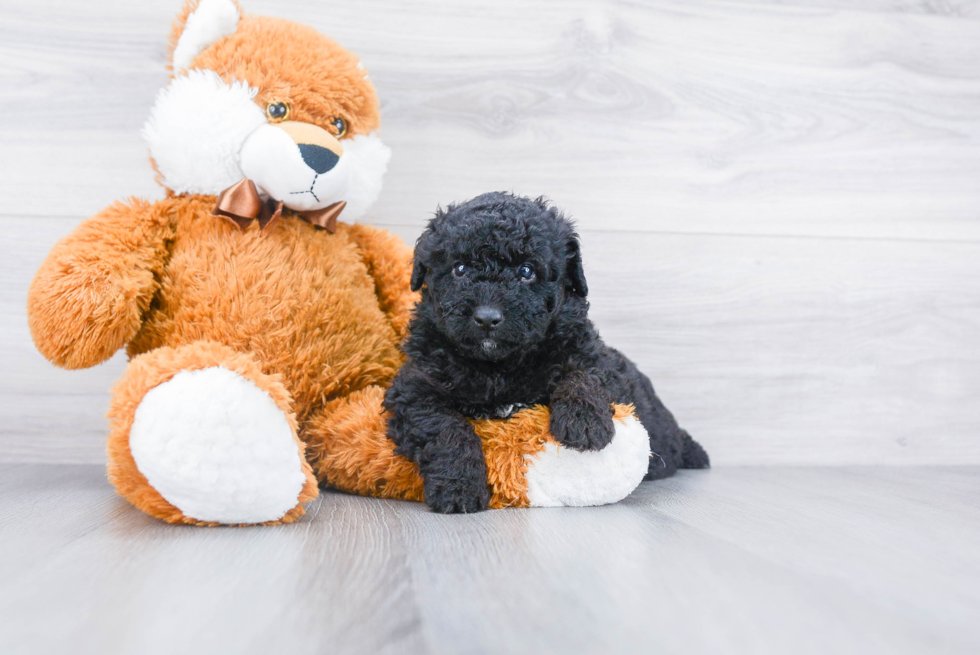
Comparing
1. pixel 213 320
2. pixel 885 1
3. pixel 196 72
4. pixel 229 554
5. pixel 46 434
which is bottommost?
pixel 46 434

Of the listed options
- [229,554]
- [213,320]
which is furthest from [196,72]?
[229,554]

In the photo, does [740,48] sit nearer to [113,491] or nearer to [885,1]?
[885,1]

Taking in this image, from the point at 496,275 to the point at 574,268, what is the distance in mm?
151

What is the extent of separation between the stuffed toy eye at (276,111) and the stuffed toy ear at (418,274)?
334 mm

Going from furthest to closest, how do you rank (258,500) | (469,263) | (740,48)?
(740,48) → (469,263) → (258,500)

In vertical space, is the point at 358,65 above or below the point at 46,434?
above

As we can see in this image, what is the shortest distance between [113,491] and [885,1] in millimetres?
1855

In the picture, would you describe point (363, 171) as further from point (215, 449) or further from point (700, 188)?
point (700, 188)

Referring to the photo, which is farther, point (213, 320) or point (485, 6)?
point (485, 6)

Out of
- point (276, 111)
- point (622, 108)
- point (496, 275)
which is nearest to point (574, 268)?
point (496, 275)

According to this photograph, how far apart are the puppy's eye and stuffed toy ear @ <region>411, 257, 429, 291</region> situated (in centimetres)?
30

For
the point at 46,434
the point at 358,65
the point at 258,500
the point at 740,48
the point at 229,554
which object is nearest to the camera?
the point at 229,554

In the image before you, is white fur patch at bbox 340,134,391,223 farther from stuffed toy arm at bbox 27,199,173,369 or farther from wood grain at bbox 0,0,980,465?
stuffed toy arm at bbox 27,199,173,369

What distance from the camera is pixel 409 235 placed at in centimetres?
141
